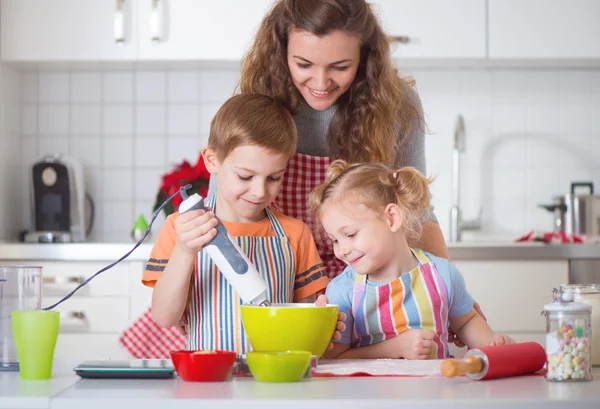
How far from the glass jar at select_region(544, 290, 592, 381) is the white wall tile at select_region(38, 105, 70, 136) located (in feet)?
8.66

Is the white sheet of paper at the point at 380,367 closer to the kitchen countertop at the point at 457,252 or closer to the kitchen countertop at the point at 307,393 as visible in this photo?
the kitchen countertop at the point at 307,393

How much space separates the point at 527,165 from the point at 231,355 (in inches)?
98.6

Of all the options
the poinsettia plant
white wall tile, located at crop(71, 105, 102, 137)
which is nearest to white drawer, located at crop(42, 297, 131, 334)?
the poinsettia plant

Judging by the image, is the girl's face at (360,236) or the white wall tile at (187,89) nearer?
the girl's face at (360,236)

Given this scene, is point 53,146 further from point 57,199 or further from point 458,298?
point 458,298

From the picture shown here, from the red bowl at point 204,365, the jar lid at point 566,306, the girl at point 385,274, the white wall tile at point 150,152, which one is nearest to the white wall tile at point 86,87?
the white wall tile at point 150,152

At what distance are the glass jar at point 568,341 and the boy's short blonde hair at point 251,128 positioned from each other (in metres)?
0.61

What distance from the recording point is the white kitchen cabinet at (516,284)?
2.72m

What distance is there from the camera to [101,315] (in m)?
2.74

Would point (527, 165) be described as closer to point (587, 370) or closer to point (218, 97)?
point (218, 97)

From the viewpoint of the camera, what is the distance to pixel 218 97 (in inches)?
131

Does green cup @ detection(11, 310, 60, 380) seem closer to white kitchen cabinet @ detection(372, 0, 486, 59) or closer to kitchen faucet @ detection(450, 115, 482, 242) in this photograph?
white kitchen cabinet @ detection(372, 0, 486, 59)

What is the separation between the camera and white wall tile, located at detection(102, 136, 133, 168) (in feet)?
10.9

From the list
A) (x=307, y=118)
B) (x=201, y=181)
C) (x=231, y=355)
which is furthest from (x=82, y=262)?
(x=231, y=355)
